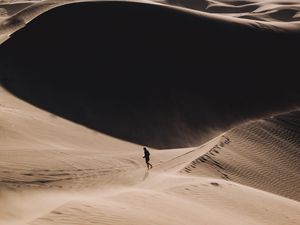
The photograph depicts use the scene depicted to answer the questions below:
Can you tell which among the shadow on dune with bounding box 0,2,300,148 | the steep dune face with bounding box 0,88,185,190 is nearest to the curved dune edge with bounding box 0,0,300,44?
the shadow on dune with bounding box 0,2,300,148

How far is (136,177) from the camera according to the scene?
12.9 m

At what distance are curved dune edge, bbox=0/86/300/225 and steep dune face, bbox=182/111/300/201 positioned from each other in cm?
4

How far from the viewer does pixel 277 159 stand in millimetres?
16828

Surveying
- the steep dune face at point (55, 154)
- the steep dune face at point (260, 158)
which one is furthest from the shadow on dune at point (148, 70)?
the steep dune face at point (260, 158)

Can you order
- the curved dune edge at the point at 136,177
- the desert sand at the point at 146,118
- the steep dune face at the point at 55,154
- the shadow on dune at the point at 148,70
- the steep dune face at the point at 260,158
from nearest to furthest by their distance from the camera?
the curved dune edge at the point at 136,177, the desert sand at the point at 146,118, the steep dune face at the point at 55,154, the steep dune face at the point at 260,158, the shadow on dune at the point at 148,70

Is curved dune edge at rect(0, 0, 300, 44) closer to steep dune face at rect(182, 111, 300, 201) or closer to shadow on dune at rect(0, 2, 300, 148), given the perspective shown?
shadow on dune at rect(0, 2, 300, 148)

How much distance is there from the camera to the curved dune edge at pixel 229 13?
29266mm

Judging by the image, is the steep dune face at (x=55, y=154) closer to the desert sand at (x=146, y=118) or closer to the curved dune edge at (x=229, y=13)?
the desert sand at (x=146, y=118)

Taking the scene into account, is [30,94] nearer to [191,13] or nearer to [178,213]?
[191,13]

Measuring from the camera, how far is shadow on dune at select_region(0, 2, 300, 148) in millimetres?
21625

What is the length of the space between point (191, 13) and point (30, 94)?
10191mm

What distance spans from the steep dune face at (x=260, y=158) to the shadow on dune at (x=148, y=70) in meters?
2.66

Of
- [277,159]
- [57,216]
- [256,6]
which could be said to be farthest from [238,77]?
[256,6]

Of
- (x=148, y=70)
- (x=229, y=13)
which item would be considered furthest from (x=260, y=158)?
(x=229, y=13)
